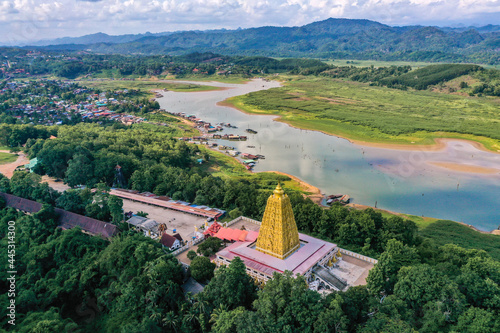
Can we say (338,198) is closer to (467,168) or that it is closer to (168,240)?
(168,240)

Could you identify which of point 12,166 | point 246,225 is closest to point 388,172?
point 246,225

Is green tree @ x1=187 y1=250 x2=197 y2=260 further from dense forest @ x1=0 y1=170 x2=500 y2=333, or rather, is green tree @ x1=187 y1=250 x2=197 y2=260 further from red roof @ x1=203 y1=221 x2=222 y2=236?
red roof @ x1=203 y1=221 x2=222 y2=236

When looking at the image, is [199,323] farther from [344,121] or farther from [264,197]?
[344,121]

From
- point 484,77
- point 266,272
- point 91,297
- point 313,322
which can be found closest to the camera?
point 313,322

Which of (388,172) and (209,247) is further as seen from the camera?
(388,172)

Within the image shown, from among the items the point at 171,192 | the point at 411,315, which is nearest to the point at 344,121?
the point at 171,192
